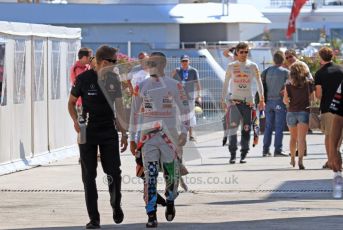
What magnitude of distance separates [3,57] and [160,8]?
26.1 meters

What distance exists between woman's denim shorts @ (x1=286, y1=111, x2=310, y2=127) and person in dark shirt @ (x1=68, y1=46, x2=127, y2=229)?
6.38 m

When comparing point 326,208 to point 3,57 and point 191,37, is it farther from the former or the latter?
point 191,37

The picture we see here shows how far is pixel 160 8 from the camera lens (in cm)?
4338

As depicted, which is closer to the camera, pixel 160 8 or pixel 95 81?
pixel 95 81

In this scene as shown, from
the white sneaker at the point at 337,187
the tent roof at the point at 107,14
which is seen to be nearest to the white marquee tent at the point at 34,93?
the white sneaker at the point at 337,187

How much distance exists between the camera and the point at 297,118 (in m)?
18.0

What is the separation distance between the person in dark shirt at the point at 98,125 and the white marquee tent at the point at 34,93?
5720mm

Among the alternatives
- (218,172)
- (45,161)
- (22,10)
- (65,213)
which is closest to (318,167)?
(218,172)

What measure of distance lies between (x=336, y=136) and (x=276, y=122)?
666 centimetres

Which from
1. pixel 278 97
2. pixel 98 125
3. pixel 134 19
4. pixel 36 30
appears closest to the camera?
pixel 98 125

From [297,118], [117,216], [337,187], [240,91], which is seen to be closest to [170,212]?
[117,216]

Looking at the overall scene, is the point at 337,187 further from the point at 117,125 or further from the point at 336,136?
the point at 117,125

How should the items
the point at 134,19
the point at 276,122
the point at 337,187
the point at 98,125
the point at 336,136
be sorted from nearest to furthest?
the point at 98,125, the point at 336,136, the point at 337,187, the point at 276,122, the point at 134,19

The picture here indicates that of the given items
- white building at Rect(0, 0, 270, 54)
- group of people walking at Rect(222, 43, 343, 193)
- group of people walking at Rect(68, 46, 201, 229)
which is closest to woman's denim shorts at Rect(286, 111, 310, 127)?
group of people walking at Rect(222, 43, 343, 193)
